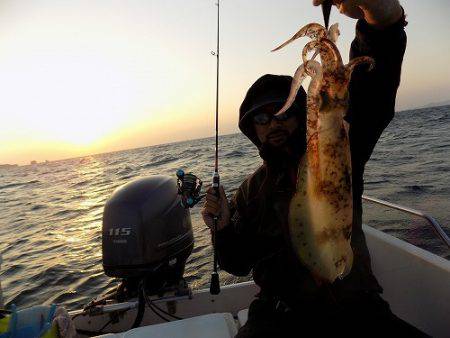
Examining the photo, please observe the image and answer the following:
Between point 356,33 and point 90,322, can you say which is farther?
point 90,322

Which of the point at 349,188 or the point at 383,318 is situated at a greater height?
the point at 349,188

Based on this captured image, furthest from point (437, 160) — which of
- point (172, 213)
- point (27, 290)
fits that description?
→ point (27, 290)

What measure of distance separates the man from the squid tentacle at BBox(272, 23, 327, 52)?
0.52m

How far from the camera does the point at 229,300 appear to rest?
13.6 ft

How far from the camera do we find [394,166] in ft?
50.7

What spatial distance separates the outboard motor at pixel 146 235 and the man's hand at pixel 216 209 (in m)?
1.38

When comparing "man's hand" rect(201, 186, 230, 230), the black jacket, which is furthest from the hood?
"man's hand" rect(201, 186, 230, 230)

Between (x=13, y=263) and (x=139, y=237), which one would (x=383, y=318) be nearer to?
(x=139, y=237)

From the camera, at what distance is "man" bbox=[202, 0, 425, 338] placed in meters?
2.28

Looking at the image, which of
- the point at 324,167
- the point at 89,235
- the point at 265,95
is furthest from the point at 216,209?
the point at 89,235

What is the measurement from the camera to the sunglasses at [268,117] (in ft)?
9.22

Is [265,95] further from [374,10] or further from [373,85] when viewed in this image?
[374,10]

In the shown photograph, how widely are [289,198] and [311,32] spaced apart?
143cm

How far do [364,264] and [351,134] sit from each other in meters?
0.91
